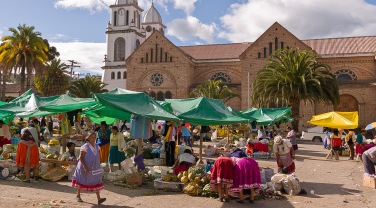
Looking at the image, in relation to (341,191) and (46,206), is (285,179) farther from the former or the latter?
(46,206)

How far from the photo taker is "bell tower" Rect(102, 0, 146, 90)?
62.8 metres

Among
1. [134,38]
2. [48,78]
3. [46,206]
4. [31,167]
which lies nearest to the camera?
[46,206]

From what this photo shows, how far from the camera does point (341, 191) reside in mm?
10734

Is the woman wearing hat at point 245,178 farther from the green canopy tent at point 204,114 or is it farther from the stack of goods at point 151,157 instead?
the stack of goods at point 151,157

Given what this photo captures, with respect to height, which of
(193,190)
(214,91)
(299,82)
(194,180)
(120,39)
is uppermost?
(120,39)

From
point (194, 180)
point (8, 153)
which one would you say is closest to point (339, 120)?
point (194, 180)

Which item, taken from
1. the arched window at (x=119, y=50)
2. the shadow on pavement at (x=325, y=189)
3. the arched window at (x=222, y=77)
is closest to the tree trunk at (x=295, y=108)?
the arched window at (x=222, y=77)

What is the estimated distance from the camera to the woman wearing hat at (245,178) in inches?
346

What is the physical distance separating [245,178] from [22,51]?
3108cm

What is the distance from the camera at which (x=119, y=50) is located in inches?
2527

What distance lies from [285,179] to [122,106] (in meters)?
5.13

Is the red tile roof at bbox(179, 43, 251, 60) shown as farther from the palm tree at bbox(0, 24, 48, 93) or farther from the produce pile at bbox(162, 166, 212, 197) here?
the produce pile at bbox(162, 166, 212, 197)

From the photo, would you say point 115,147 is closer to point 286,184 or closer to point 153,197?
point 153,197

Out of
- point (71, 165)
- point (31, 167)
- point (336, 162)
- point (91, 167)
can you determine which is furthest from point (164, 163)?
point (336, 162)
